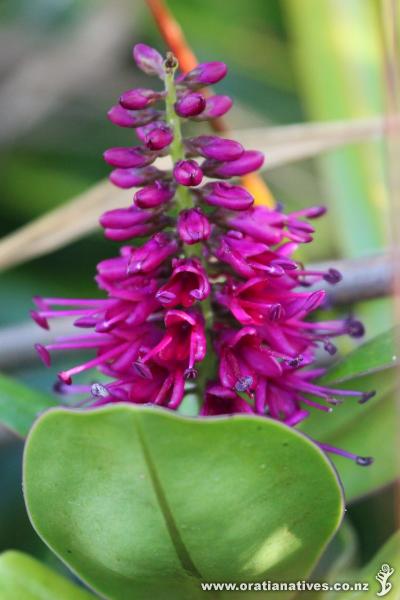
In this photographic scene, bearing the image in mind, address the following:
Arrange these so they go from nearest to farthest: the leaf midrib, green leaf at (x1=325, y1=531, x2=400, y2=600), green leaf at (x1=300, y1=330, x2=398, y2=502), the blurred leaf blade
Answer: the leaf midrib < green leaf at (x1=325, y1=531, x2=400, y2=600) < green leaf at (x1=300, y1=330, x2=398, y2=502) < the blurred leaf blade

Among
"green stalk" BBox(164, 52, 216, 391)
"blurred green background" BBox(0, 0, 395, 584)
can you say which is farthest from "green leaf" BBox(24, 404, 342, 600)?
"blurred green background" BBox(0, 0, 395, 584)

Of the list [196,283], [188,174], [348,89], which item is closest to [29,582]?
[196,283]

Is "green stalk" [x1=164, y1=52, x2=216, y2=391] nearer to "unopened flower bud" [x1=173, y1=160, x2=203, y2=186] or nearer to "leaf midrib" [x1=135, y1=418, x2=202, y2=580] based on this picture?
"unopened flower bud" [x1=173, y1=160, x2=203, y2=186]

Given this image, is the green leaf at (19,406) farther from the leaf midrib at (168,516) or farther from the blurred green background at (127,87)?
the blurred green background at (127,87)

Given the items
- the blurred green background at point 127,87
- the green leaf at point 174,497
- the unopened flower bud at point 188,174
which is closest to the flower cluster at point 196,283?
the unopened flower bud at point 188,174

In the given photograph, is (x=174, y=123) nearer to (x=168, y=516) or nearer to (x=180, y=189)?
(x=180, y=189)

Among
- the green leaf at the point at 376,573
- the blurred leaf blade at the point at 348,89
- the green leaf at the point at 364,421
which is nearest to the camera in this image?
the green leaf at the point at 376,573
